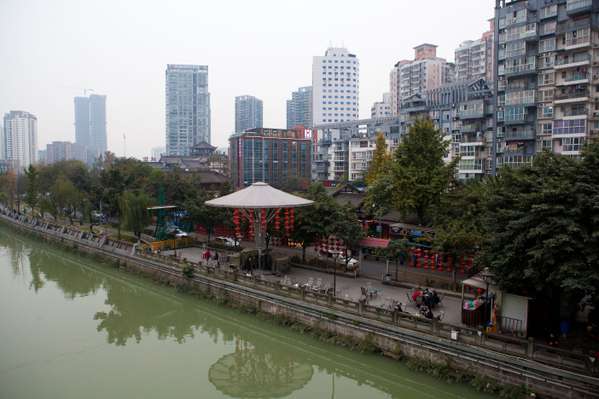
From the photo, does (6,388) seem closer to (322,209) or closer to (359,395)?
(359,395)

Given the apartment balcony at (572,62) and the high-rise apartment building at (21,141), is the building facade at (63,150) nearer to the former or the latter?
the high-rise apartment building at (21,141)

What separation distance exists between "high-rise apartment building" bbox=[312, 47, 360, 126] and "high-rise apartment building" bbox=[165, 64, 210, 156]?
34784 mm

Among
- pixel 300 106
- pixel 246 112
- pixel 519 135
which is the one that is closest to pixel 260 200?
pixel 519 135

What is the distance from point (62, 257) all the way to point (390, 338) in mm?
25385

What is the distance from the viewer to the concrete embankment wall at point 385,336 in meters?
10.2

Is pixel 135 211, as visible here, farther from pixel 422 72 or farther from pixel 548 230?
pixel 422 72

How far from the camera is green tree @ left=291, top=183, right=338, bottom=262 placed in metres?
20.7

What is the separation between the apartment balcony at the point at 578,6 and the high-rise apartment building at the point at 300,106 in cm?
9918

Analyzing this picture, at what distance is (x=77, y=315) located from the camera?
18641 mm

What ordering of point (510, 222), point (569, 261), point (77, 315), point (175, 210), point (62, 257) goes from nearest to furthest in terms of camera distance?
point (569, 261) → point (510, 222) → point (77, 315) → point (175, 210) → point (62, 257)

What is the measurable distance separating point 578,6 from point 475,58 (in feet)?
166

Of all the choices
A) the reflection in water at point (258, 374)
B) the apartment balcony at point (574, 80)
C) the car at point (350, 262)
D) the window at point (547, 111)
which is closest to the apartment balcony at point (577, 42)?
the apartment balcony at point (574, 80)

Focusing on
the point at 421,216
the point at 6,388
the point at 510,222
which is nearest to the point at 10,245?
the point at 6,388

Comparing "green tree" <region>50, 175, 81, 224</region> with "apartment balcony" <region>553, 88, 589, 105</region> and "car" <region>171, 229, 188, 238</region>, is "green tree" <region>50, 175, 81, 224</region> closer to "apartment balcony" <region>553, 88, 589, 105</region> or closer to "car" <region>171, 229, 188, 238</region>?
"car" <region>171, 229, 188, 238</region>
